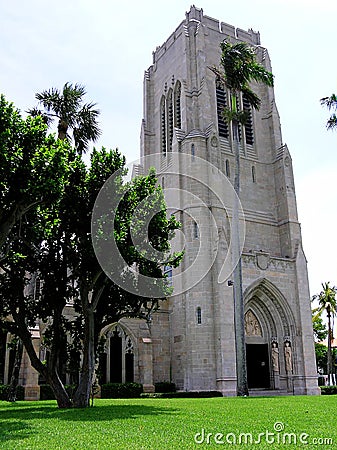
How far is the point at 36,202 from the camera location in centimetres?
1352

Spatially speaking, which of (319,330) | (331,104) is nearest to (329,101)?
(331,104)

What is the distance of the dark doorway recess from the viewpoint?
1235 inches

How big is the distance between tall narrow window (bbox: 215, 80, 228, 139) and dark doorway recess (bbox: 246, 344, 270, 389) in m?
16.2

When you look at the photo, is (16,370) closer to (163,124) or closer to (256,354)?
(256,354)

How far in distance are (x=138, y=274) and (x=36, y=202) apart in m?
5.37

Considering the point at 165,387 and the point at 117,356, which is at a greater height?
the point at 117,356

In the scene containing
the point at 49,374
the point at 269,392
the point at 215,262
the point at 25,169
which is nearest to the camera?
the point at 25,169

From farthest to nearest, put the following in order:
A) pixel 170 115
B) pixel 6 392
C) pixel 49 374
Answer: pixel 170 115 < pixel 6 392 < pixel 49 374

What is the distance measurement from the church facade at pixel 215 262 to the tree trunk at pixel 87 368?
33.9 feet

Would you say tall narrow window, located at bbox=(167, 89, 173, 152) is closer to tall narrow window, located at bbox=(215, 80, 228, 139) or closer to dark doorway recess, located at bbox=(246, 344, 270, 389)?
tall narrow window, located at bbox=(215, 80, 228, 139)

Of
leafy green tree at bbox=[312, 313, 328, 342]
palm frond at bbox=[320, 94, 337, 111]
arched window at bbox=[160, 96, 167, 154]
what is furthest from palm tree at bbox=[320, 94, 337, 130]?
leafy green tree at bbox=[312, 313, 328, 342]

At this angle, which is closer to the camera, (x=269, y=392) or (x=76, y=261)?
(x=76, y=261)

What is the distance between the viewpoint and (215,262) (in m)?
29.4

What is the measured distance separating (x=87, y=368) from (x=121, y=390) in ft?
39.2
